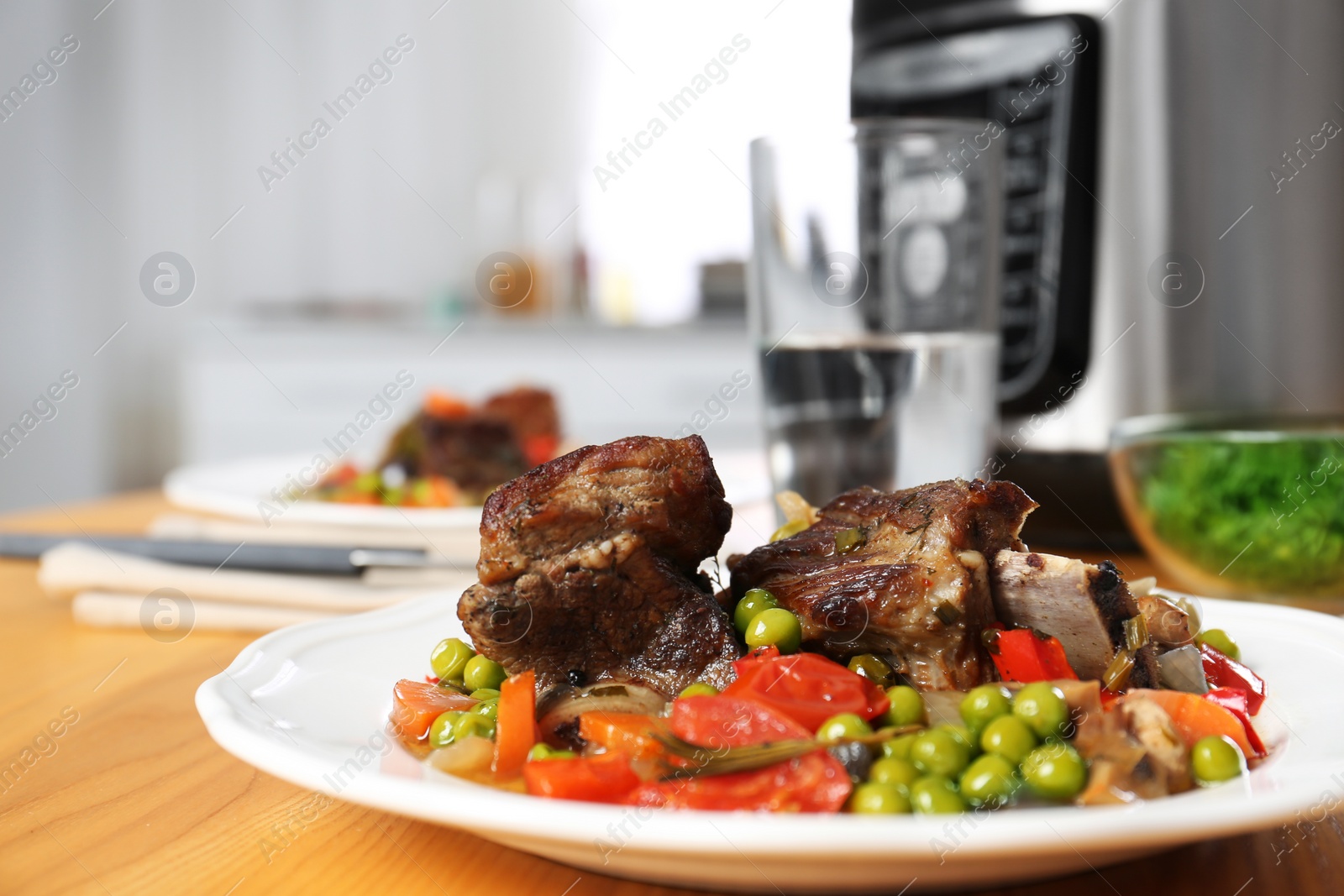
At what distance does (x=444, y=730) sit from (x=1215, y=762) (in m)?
0.98

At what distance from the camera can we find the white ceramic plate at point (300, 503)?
3232mm

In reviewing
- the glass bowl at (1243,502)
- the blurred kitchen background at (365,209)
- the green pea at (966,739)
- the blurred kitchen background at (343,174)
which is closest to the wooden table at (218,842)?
the green pea at (966,739)

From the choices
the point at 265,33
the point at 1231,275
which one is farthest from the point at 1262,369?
the point at 265,33

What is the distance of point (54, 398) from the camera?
10219 millimetres

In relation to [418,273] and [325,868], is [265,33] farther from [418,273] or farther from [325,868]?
[325,868]

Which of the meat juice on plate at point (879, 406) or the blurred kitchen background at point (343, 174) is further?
the blurred kitchen background at point (343, 174)

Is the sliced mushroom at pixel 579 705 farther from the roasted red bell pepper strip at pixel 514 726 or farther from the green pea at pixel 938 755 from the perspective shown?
the green pea at pixel 938 755

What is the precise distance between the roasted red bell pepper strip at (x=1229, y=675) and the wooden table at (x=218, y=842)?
10 cm

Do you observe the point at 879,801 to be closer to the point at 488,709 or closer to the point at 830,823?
the point at 830,823

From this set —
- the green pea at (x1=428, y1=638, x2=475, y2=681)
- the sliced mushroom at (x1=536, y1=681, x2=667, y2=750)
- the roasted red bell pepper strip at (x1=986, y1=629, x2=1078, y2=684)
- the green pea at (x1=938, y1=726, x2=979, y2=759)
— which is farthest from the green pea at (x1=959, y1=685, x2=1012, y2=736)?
the green pea at (x1=428, y1=638, x2=475, y2=681)

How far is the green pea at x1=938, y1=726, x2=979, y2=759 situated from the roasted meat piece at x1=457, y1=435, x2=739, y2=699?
1.15 feet

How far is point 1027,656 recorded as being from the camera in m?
1.63

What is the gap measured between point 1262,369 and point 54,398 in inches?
401

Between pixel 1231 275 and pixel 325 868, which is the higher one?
pixel 1231 275
